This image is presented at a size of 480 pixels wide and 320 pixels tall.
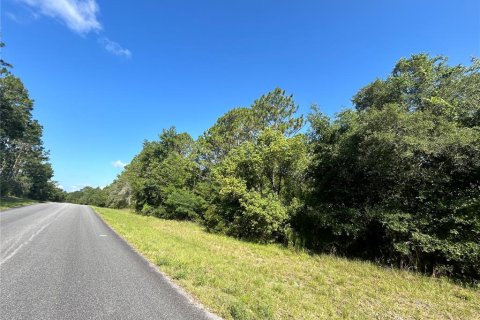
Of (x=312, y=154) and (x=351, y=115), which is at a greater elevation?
(x=351, y=115)

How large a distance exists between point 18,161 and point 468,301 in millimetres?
69393

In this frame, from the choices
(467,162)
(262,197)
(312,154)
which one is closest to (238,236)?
(262,197)

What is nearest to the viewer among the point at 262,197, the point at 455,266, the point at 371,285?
the point at 371,285

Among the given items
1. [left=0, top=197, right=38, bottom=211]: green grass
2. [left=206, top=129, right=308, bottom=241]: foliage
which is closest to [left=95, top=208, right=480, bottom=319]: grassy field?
[left=206, top=129, right=308, bottom=241]: foliage

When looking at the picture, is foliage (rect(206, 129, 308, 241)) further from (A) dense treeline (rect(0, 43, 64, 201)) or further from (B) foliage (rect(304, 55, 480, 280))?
(A) dense treeline (rect(0, 43, 64, 201))

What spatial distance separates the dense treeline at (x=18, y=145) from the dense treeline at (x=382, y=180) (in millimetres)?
26712

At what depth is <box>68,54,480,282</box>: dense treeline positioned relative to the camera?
916cm

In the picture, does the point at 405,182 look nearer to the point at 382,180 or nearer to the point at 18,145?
the point at 382,180

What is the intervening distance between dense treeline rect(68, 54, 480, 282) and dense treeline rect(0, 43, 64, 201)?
26712mm

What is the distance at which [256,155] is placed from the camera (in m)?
16.4

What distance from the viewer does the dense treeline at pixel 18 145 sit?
1196 inches

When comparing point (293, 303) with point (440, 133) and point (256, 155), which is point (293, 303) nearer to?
point (440, 133)

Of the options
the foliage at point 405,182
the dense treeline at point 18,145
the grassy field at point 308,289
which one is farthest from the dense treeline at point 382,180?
the dense treeline at point 18,145

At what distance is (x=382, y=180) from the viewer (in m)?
11.3
